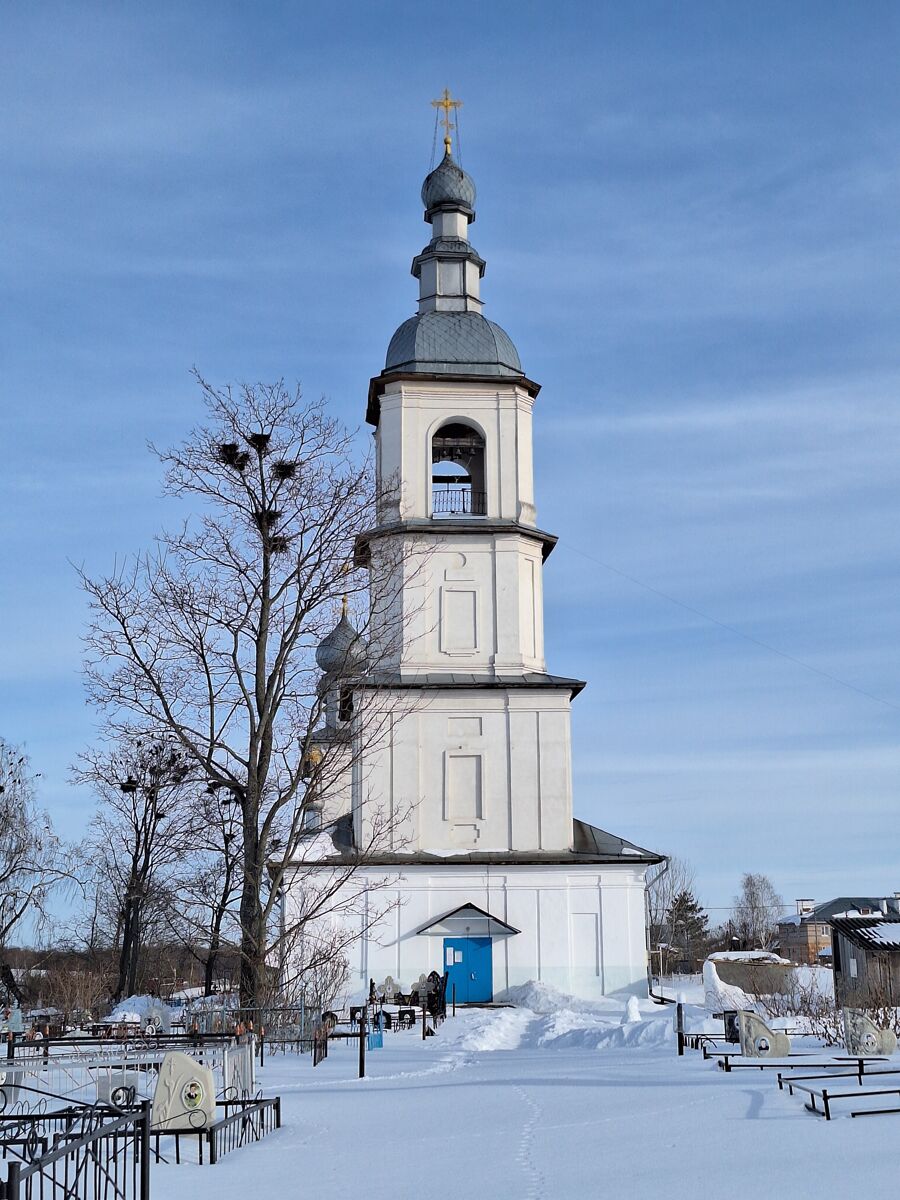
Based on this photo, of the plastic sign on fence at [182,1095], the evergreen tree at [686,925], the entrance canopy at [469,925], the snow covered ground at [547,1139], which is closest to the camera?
the snow covered ground at [547,1139]

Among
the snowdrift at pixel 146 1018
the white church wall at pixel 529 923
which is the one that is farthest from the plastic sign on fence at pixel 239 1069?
the white church wall at pixel 529 923

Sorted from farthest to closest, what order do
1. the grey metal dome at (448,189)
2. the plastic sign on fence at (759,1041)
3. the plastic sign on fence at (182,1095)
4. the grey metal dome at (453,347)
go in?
1. the grey metal dome at (448,189)
2. the grey metal dome at (453,347)
3. the plastic sign on fence at (759,1041)
4. the plastic sign on fence at (182,1095)

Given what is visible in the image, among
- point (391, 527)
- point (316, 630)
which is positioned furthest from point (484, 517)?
point (316, 630)

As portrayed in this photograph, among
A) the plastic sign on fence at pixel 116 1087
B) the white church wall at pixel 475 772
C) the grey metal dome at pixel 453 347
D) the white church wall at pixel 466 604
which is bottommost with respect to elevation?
the plastic sign on fence at pixel 116 1087

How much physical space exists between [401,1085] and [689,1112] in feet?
16.4

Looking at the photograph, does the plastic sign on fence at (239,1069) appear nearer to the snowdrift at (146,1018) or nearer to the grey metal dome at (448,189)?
the snowdrift at (146,1018)

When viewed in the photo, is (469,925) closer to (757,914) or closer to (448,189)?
(448,189)

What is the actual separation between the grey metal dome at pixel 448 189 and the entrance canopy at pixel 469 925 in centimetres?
1956

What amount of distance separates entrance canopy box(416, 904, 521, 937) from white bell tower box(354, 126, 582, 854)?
5.52 feet

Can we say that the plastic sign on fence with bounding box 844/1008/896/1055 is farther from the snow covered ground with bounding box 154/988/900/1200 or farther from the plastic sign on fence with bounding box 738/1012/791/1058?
the snow covered ground with bounding box 154/988/900/1200

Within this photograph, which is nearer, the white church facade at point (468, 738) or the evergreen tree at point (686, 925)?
the white church facade at point (468, 738)

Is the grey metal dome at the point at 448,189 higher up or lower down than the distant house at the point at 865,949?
higher up

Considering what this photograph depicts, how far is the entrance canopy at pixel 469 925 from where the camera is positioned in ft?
111

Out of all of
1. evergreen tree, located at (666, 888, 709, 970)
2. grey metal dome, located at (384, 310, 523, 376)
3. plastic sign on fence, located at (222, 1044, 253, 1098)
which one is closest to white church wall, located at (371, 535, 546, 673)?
grey metal dome, located at (384, 310, 523, 376)
